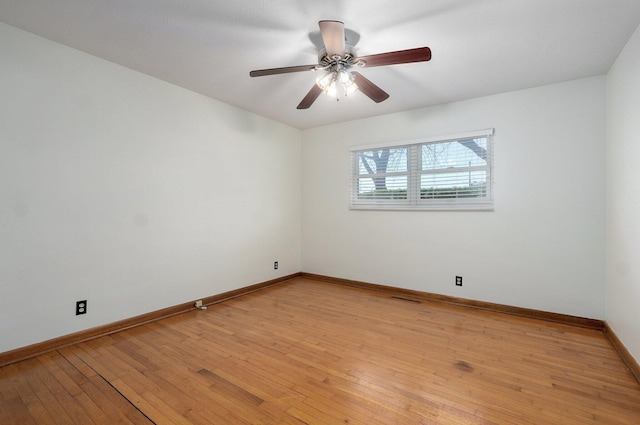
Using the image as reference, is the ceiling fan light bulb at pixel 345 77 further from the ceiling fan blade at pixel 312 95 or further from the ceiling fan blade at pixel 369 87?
the ceiling fan blade at pixel 312 95

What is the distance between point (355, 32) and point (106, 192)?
2568 millimetres

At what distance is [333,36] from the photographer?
1.87 m

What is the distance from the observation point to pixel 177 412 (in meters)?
1.63

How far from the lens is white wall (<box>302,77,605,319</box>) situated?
9.52 feet

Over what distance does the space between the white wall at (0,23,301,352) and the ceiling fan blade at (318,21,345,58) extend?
6.80ft

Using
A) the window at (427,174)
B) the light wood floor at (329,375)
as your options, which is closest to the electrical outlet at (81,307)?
the light wood floor at (329,375)

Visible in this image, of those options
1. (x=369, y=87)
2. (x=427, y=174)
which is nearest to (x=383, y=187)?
(x=427, y=174)

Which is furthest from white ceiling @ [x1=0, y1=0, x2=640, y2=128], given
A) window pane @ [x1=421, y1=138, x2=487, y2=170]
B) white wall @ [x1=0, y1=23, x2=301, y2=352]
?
window pane @ [x1=421, y1=138, x2=487, y2=170]

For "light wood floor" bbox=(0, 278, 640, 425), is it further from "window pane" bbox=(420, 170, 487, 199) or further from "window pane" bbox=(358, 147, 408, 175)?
"window pane" bbox=(358, 147, 408, 175)

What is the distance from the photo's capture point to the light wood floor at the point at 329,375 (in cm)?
162

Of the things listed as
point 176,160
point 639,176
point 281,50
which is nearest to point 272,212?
point 176,160

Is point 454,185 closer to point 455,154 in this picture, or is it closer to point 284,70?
point 455,154

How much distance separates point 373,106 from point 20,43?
338 centimetres

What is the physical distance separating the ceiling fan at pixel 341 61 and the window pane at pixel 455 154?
153cm
